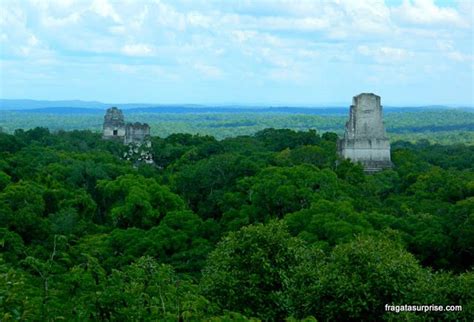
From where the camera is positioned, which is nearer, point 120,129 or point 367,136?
point 367,136

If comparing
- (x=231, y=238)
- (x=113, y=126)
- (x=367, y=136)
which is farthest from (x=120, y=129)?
(x=231, y=238)

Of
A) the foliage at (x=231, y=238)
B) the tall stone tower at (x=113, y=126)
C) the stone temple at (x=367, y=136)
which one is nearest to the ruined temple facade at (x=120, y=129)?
the tall stone tower at (x=113, y=126)

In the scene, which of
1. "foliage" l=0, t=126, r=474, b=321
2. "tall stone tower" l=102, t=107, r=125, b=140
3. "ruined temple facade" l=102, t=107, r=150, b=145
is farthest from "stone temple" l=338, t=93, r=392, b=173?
"tall stone tower" l=102, t=107, r=125, b=140

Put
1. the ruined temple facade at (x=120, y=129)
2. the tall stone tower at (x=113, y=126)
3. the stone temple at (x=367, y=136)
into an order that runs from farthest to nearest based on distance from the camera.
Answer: the tall stone tower at (x=113, y=126) < the ruined temple facade at (x=120, y=129) < the stone temple at (x=367, y=136)

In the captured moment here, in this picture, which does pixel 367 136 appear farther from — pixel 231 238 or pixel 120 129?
pixel 120 129

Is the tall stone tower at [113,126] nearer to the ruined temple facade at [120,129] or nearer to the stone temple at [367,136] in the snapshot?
the ruined temple facade at [120,129]

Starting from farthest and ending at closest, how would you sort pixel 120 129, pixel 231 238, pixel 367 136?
pixel 120 129
pixel 367 136
pixel 231 238

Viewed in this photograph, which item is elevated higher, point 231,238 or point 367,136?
point 367,136
